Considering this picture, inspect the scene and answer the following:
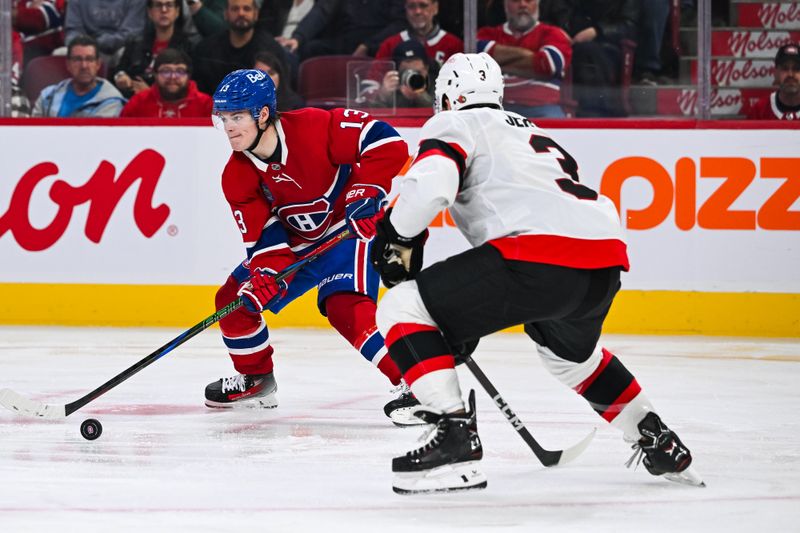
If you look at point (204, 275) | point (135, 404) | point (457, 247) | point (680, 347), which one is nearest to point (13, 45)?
point (204, 275)

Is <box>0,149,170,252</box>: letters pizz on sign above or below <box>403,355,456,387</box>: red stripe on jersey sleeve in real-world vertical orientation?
below

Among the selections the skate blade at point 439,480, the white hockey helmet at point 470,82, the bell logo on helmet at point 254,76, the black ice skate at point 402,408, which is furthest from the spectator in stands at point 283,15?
the skate blade at point 439,480

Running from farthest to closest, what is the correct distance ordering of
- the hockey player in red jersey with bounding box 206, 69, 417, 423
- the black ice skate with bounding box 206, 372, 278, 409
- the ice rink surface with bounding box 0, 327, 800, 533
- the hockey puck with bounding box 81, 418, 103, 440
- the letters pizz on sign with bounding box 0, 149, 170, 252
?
the letters pizz on sign with bounding box 0, 149, 170, 252 → the black ice skate with bounding box 206, 372, 278, 409 → the hockey player in red jersey with bounding box 206, 69, 417, 423 → the hockey puck with bounding box 81, 418, 103, 440 → the ice rink surface with bounding box 0, 327, 800, 533

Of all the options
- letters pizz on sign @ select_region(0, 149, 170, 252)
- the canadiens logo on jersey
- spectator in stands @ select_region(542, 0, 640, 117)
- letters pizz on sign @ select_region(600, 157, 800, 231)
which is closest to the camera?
the canadiens logo on jersey

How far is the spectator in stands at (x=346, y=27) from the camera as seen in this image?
19.8 ft

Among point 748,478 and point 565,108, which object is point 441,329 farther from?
point 565,108

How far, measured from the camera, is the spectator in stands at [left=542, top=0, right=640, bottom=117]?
231 inches

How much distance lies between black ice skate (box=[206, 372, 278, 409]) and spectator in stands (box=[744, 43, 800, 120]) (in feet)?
9.13

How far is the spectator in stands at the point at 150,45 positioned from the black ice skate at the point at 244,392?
254 centimetres

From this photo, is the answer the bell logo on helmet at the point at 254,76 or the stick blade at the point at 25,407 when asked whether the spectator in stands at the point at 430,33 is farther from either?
the stick blade at the point at 25,407

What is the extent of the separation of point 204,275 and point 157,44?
1.11 metres

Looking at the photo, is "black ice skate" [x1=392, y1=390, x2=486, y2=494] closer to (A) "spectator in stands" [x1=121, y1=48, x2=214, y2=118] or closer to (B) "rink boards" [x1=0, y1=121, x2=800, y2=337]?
(B) "rink boards" [x1=0, y1=121, x2=800, y2=337]

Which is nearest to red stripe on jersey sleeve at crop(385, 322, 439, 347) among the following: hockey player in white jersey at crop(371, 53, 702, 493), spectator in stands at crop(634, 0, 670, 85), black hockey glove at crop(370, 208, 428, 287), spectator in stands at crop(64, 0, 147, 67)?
hockey player in white jersey at crop(371, 53, 702, 493)

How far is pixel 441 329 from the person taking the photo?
276cm
